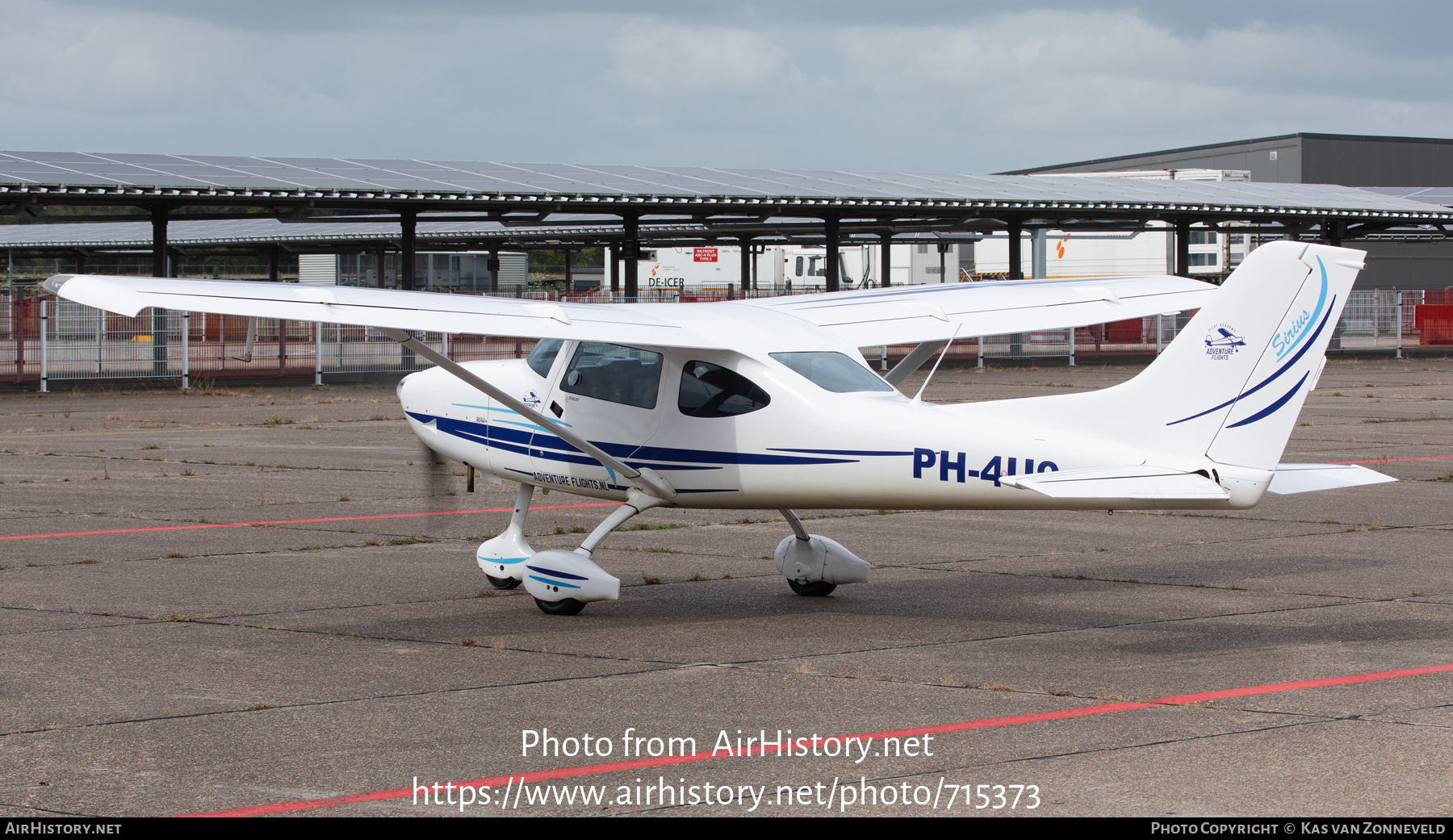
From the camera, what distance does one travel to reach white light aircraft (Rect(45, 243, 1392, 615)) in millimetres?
8148

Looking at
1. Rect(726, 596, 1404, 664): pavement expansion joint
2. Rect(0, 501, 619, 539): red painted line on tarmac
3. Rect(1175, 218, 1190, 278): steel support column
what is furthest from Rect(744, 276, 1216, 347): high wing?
Rect(1175, 218, 1190, 278): steel support column

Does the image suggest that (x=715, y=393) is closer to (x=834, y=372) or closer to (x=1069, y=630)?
(x=834, y=372)

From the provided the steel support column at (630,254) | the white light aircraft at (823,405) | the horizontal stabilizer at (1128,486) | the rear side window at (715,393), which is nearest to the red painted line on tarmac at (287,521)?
the white light aircraft at (823,405)

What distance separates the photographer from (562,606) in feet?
32.0

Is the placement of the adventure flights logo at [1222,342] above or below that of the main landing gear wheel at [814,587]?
above

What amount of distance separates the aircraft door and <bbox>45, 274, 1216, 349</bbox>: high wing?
347 millimetres

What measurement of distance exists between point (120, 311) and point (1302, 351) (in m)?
6.63

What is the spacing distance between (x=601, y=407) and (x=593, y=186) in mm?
30880

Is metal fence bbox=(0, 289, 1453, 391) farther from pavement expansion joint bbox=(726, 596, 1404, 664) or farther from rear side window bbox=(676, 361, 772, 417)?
pavement expansion joint bbox=(726, 596, 1404, 664)

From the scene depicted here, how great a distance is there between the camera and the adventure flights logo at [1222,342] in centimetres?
828

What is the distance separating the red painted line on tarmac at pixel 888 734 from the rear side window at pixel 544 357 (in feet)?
14.9

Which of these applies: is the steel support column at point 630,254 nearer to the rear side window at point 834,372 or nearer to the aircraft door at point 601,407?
the aircraft door at point 601,407

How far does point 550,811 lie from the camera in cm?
561

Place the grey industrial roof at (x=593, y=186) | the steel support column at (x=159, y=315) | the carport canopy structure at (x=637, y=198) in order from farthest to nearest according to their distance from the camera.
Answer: the steel support column at (x=159, y=315), the carport canopy structure at (x=637, y=198), the grey industrial roof at (x=593, y=186)
